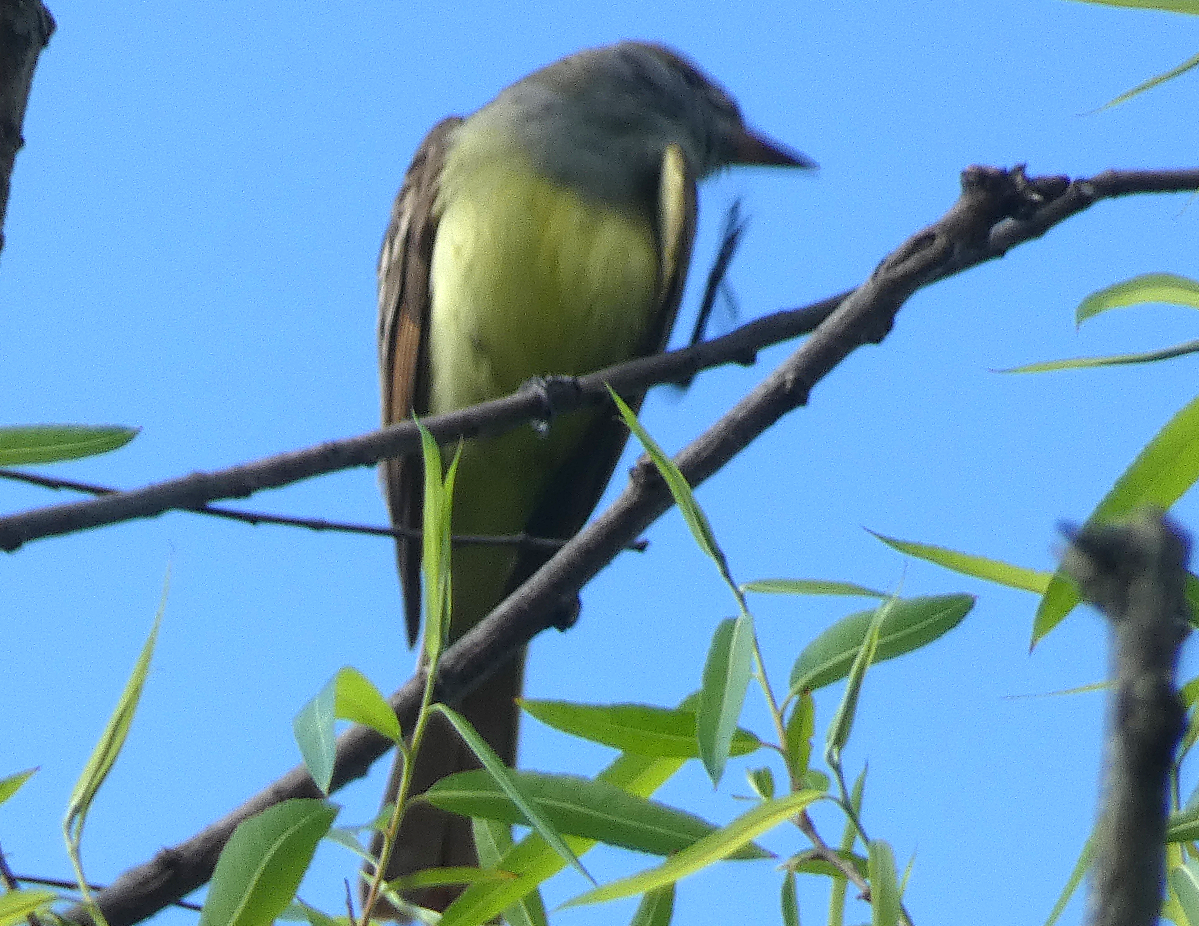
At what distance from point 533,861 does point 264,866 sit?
0.93ft

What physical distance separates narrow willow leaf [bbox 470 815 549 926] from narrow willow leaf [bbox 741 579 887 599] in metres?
0.38

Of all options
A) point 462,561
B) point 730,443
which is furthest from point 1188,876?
point 462,561

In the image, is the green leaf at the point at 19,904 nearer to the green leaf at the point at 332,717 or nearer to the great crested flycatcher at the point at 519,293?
the green leaf at the point at 332,717

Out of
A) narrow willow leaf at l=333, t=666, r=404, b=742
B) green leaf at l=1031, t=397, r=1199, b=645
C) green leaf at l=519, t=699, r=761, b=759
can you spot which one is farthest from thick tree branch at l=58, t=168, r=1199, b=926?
green leaf at l=1031, t=397, r=1199, b=645

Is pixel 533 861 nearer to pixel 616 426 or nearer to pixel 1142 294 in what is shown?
pixel 1142 294

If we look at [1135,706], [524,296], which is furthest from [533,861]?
[524,296]

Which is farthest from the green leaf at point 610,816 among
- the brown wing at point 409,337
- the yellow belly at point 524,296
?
the brown wing at point 409,337

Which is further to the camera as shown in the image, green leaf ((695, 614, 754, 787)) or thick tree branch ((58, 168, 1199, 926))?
thick tree branch ((58, 168, 1199, 926))

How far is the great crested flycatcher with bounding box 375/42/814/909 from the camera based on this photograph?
12.9ft

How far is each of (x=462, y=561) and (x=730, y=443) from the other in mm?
2278

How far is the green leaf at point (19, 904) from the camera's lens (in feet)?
4.42

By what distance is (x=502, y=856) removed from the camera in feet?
5.27

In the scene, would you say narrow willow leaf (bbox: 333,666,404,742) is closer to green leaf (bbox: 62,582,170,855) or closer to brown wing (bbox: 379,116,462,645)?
green leaf (bbox: 62,582,170,855)

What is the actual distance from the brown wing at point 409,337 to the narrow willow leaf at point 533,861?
267 centimetres
